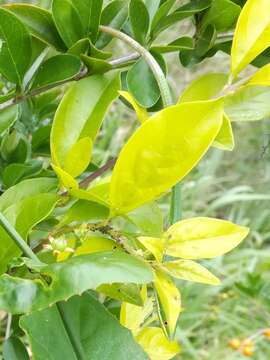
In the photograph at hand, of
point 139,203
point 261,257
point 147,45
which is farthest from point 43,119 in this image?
point 261,257

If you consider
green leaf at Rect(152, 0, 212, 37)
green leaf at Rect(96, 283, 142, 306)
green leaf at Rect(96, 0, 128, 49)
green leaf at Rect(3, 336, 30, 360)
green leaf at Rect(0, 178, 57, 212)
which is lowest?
green leaf at Rect(96, 283, 142, 306)

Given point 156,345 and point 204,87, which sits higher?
point 204,87

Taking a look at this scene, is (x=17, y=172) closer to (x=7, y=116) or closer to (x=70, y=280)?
(x=7, y=116)

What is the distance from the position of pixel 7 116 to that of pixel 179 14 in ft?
0.49

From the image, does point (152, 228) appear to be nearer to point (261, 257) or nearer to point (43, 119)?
point (43, 119)

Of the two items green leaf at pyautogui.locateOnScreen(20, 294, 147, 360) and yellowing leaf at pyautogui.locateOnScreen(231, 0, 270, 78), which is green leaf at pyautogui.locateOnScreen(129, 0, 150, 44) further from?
green leaf at pyautogui.locateOnScreen(20, 294, 147, 360)

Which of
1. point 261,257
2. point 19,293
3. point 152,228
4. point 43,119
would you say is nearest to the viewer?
point 19,293

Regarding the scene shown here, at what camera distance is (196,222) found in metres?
0.38

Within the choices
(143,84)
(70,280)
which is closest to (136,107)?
(143,84)

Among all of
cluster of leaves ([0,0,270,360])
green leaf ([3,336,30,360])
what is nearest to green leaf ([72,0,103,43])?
cluster of leaves ([0,0,270,360])

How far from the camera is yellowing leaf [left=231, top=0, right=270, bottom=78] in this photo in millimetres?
383

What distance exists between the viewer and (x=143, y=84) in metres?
0.44

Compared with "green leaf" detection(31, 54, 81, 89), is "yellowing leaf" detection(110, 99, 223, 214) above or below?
below

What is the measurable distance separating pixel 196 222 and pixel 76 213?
0.28ft
